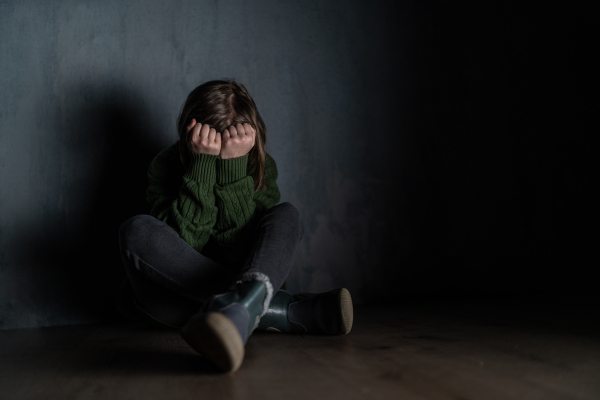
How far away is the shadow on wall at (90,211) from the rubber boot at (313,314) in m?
0.61

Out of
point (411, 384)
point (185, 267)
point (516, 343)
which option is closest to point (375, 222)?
point (516, 343)

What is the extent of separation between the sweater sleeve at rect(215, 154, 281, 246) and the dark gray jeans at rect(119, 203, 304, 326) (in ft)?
0.34

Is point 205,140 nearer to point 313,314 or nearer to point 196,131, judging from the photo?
point 196,131

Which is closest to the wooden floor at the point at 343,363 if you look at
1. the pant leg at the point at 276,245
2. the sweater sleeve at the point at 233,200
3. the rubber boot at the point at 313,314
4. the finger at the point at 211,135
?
the rubber boot at the point at 313,314

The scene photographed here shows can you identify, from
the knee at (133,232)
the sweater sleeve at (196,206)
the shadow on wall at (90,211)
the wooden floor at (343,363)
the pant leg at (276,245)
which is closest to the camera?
the wooden floor at (343,363)

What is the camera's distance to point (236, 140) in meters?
1.03

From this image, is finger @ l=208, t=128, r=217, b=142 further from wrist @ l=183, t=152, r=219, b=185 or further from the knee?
the knee

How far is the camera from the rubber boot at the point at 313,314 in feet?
3.01

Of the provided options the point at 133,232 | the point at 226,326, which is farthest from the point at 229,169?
the point at 226,326

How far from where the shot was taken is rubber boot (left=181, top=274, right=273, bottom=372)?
60 cm

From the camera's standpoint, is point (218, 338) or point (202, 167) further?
point (202, 167)

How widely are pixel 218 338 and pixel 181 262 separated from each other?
1.02 feet

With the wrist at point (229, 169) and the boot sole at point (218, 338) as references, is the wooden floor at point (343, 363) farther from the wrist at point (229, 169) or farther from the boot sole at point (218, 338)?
the wrist at point (229, 169)

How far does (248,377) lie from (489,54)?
5.06 ft
